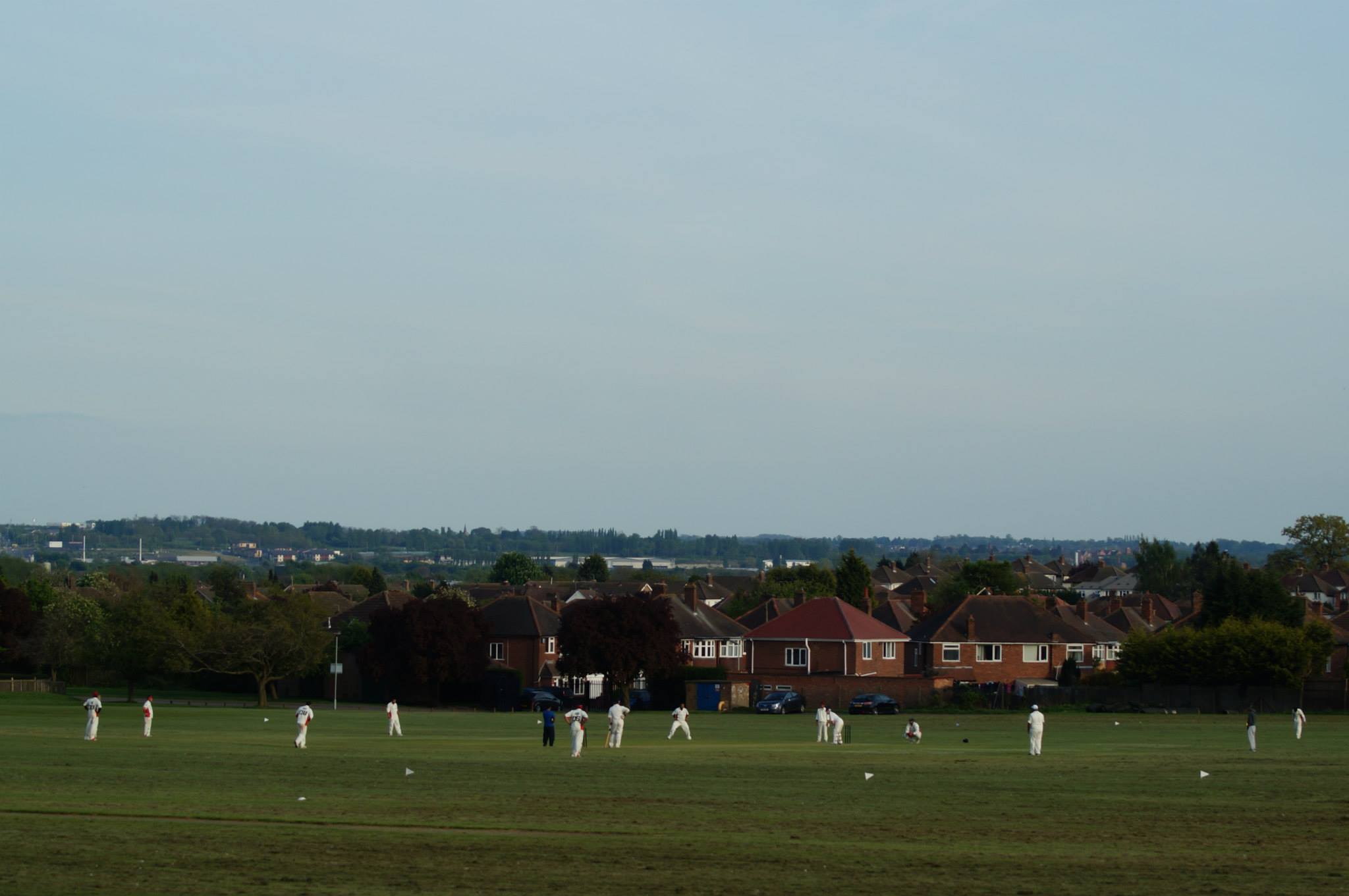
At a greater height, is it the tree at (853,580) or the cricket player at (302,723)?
the tree at (853,580)

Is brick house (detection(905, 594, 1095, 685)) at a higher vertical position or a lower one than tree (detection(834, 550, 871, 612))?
lower

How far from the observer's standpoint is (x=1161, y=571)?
188000mm

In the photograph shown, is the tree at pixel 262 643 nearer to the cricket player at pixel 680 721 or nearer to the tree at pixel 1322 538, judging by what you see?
the cricket player at pixel 680 721

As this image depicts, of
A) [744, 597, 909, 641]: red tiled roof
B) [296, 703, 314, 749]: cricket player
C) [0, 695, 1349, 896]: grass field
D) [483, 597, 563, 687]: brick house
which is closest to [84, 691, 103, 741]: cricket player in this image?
[0, 695, 1349, 896]: grass field

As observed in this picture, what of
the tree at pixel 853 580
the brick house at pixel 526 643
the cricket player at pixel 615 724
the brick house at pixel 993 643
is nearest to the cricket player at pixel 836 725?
the cricket player at pixel 615 724

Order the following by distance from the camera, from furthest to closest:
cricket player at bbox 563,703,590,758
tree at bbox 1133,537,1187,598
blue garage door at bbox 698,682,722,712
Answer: tree at bbox 1133,537,1187,598, blue garage door at bbox 698,682,722,712, cricket player at bbox 563,703,590,758

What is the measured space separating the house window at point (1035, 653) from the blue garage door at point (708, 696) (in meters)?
24.6

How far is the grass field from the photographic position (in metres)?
18.2

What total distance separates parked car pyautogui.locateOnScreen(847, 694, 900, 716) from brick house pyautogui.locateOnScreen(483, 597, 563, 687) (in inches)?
1084

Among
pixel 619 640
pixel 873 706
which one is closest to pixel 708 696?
pixel 619 640

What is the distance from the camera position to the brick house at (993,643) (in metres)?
97.3

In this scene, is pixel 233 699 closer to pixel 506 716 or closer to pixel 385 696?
pixel 385 696

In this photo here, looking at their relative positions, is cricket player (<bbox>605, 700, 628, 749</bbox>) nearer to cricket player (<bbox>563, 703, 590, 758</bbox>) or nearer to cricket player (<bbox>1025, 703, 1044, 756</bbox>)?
cricket player (<bbox>563, 703, 590, 758</bbox>)

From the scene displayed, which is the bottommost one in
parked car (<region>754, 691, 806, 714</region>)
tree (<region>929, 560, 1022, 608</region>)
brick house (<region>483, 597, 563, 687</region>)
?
parked car (<region>754, 691, 806, 714</region>)
